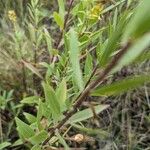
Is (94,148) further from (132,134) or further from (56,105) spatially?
(56,105)

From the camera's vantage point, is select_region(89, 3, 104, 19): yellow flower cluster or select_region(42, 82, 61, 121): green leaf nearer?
select_region(42, 82, 61, 121): green leaf

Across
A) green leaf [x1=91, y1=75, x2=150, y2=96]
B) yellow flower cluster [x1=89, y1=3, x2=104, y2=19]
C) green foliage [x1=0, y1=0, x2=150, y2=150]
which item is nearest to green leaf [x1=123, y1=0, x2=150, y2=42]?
green foliage [x1=0, y1=0, x2=150, y2=150]

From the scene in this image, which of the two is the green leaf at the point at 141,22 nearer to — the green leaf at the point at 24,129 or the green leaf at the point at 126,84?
the green leaf at the point at 126,84

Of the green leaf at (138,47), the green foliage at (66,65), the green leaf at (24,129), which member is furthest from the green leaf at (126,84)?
the green leaf at (24,129)

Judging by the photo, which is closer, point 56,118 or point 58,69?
point 56,118

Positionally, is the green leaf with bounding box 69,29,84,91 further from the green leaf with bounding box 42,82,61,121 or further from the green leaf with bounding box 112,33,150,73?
the green leaf with bounding box 112,33,150,73

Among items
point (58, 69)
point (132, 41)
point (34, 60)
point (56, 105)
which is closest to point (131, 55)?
point (132, 41)

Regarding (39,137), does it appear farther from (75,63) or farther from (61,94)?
(75,63)
